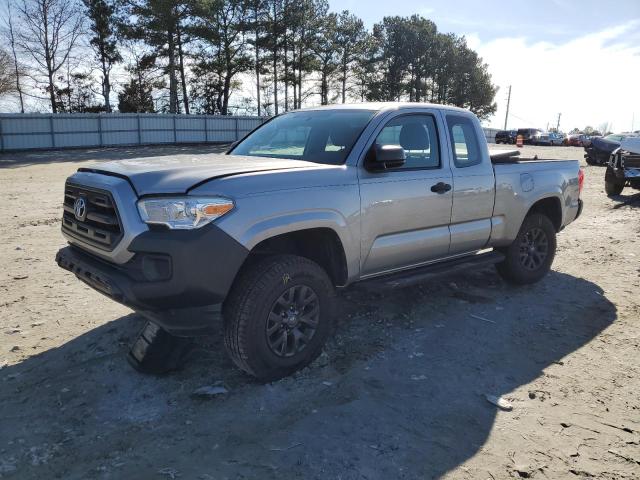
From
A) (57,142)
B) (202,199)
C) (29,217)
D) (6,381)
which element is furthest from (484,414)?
(57,142)

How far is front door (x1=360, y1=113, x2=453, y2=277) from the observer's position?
13.1 feet

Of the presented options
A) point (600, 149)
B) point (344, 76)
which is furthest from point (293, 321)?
point (344, 76)

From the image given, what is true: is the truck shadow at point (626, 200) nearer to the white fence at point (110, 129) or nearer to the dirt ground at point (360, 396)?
the dirt ground at point (360, 396)

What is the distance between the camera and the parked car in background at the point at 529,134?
1960 inches

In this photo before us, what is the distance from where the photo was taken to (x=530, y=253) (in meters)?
5.80

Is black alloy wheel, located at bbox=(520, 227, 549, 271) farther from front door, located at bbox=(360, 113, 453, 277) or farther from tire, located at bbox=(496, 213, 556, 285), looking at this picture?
front door, located at bbox=(360, 113, 453, 277)

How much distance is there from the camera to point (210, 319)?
3.18 meters

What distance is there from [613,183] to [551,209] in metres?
8.04

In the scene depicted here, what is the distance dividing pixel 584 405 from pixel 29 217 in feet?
29.5

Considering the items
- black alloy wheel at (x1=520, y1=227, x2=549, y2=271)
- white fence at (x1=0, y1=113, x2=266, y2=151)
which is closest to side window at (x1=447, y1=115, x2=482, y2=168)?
black alloy wheel at (x1=520, y1=227, x2=549, y2=271)

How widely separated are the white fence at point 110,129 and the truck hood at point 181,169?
88.8 ft

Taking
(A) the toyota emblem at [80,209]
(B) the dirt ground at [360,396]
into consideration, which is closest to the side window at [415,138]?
(B) the dirt ground at [360,396]

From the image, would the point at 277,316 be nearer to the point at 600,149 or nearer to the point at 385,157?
the point at 385,157

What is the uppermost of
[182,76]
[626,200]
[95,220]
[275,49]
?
[275,49]
